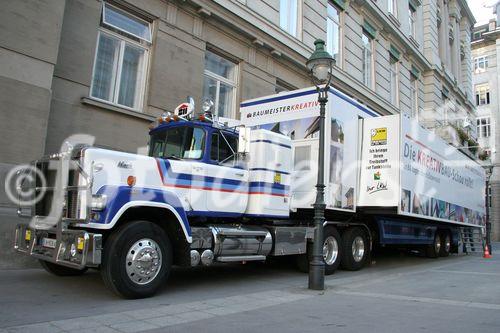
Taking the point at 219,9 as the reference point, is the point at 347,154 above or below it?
below

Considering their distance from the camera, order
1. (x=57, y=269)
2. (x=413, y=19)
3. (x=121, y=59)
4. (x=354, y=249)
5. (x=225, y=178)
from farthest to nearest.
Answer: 1. (x=413, y=19)
2. (x=121, y=59)
3. (x=354, y=249)
4. (x=225, y=178)
5. (x=57, y=269)

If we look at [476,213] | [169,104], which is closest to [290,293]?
[169,104]

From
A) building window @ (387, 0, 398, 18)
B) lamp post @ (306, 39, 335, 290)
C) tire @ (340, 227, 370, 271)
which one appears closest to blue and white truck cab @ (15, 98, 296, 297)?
lamp post @ (306, 39, 335, 290)

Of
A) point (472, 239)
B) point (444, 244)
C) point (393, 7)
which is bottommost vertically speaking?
point (444, 244)

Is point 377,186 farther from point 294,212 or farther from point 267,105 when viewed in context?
point 267,105

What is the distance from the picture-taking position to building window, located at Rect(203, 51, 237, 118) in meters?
13.7

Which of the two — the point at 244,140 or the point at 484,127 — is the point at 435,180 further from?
the point at 484,127

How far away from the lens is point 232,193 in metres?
8.03

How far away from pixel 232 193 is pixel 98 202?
273 cm

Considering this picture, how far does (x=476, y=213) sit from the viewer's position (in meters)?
18.4

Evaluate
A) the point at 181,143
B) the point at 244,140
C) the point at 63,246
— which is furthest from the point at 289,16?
the point at 63,246

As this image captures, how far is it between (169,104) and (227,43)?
3341 millimetres

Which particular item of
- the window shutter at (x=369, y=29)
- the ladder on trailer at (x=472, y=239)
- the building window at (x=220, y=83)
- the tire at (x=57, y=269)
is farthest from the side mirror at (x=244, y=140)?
the window shutter at (x=369, y=29)

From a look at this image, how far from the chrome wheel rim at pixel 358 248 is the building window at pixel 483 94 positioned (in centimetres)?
4390
